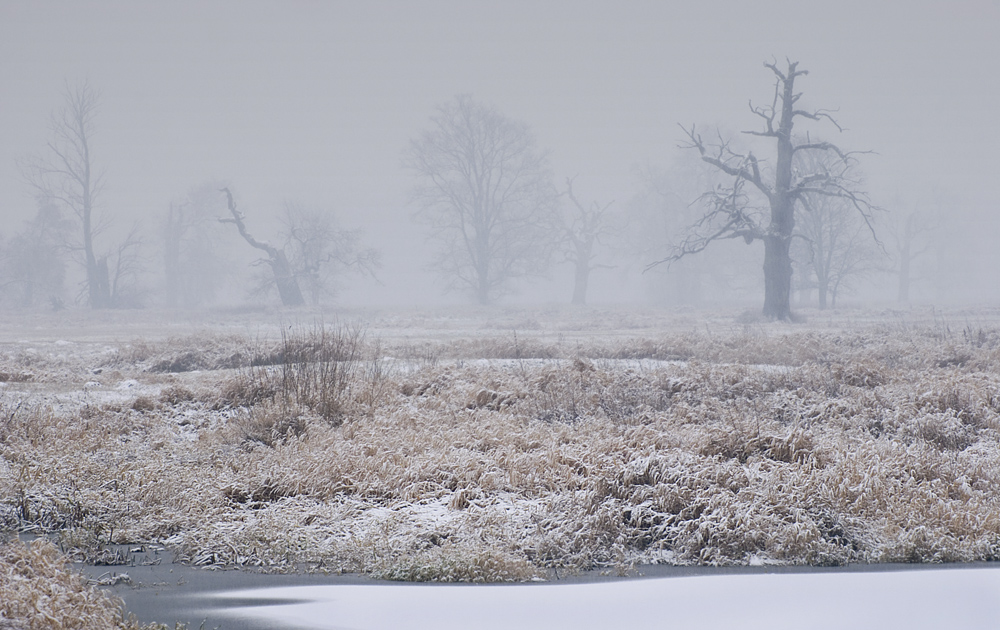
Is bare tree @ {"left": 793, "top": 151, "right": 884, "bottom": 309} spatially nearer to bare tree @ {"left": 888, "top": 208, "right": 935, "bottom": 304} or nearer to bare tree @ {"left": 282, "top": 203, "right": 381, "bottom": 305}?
bare tree @ {"left": 888, "top": 208, "right": 935, "bottom": 304}

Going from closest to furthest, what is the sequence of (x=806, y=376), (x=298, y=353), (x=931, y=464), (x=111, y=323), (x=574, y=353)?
(x=931, y=464), (x=298, y=353), (x=806, y=376), (x=574, y=353), (x=111, y=323)

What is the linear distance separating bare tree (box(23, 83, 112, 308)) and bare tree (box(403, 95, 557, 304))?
20243 mm

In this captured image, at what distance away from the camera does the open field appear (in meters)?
5.50

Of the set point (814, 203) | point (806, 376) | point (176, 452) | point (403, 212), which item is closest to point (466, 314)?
point (814, 203)

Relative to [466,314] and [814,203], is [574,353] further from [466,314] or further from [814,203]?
[814,203]

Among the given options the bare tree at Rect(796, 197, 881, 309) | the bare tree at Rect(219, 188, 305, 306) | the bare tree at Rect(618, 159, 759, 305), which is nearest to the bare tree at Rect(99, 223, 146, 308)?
the bare tree at Rect(219, 188, 305, 306)

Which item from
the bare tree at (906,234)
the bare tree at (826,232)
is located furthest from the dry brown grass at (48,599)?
the bare tree at (906,234)

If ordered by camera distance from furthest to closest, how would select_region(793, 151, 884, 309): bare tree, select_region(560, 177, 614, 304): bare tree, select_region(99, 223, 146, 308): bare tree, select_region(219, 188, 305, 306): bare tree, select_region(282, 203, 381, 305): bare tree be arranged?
select_region(560, 177, 614, 304): bare tree → select_region(99, 223, 146, 308): bare tree → select_region(282, 203, 381, 305): bare tree → select_region(219, 188, 305, 306): bare tree → select_region(793, 151, 884, 309): bare tree

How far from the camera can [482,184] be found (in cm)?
4681

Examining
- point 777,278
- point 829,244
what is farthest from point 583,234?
point 777,278

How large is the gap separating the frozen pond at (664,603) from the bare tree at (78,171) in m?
48.0

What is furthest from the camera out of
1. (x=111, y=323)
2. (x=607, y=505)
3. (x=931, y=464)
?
(x=111, y=323)

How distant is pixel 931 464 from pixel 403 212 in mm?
115371

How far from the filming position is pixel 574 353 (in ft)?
54.2
